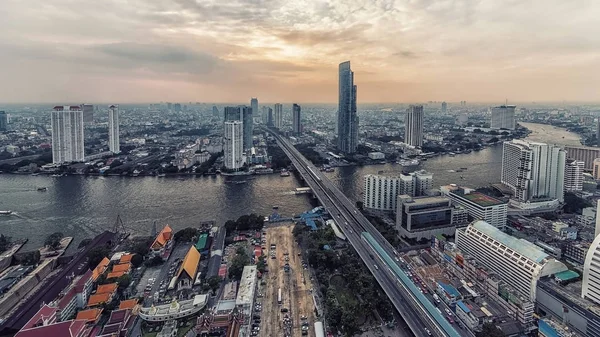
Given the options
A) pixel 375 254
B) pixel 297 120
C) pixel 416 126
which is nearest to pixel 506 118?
pixel 416 126

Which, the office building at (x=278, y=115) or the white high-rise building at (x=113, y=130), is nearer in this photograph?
the white high-rise building at (x=113, y=130)

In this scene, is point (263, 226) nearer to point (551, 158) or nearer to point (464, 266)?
point (464, 266)

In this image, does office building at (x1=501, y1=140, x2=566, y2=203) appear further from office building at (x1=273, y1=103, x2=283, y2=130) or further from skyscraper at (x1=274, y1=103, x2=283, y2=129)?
skyscraper at (x1=274, y1=103, x2=283, y2=129)

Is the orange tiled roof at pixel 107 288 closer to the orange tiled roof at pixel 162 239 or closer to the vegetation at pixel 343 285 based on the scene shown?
the orange tiled roof at pixel 162 239

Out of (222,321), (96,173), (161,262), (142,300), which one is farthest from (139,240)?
(96,173)

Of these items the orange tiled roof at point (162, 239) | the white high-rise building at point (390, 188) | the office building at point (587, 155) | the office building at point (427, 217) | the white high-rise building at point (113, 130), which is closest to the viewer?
the orange tiled roof at point (162, 239)

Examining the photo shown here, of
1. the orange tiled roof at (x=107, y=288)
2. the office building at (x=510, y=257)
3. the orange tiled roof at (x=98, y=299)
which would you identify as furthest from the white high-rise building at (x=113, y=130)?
the office building at (x=510, y=257)
